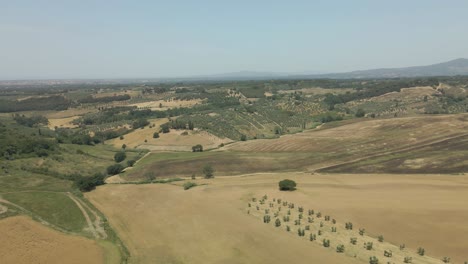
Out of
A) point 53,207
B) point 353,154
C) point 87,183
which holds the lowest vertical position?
point 53,207

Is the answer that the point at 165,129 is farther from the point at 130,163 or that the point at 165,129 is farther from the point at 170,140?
the point at 130,163

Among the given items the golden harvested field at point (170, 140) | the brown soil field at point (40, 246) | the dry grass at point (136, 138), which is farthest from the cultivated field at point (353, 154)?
the brown soil field at point (40, 246)

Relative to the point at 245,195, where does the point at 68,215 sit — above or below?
below

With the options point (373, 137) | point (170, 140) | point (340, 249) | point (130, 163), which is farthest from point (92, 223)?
point (373, 137)

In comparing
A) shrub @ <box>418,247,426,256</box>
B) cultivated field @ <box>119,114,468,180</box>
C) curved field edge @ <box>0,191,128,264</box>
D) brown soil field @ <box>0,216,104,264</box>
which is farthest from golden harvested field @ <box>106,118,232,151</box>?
shrub @ <box>418,247,426,256</box>

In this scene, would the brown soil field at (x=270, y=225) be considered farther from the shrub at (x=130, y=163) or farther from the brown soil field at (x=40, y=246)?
the shrub at (x=130, y=163)

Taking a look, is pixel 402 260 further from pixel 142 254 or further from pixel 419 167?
pixel 419 167

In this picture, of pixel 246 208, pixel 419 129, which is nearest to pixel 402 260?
pixel 246 208
